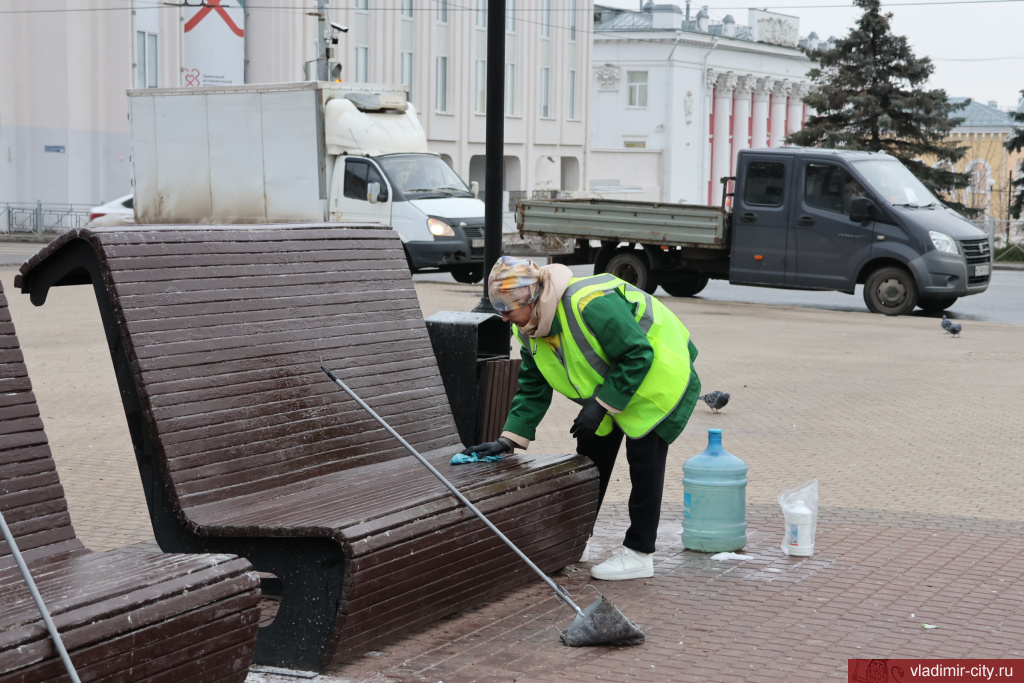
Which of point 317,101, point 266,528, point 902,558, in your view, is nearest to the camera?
point 266,528

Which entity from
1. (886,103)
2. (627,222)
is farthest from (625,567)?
(886,103)

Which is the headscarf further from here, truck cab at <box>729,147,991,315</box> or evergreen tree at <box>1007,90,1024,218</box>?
evergreen tree at <box>1007,90,1024,218</box>

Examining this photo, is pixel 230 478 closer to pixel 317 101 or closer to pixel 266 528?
pixel 266 528

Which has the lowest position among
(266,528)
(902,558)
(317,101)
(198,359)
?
(902,558)

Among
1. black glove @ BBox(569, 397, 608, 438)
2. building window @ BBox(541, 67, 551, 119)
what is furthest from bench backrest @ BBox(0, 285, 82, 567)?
building window @ BBox(541, 67, 551, 119)

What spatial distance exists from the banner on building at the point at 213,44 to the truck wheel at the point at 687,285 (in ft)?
58.2

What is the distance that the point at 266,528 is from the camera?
427 cm

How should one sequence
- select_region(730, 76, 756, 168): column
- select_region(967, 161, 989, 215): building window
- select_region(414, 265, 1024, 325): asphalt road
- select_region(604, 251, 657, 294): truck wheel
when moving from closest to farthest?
select_region(414, 265, 1024, 325): asphalt road, select_region(604, 251, 657, 294): truck wheel, select_region(967, 161, 989, 215): building window, select_region(730, 76, 756, 168): column

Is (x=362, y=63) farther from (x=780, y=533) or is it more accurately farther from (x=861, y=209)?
(x=780, y=533)

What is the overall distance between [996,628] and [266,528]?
2588mm

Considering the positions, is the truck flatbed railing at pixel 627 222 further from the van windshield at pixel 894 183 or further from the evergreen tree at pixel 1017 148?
the evergreen tree at pixel 1017 148

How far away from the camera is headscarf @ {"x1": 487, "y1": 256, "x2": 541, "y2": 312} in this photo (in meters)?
5.04

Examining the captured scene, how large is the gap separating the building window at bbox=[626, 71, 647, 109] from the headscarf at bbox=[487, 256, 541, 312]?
62.7 metres

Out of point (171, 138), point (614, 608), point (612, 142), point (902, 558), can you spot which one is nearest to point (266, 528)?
point (614, 608)
